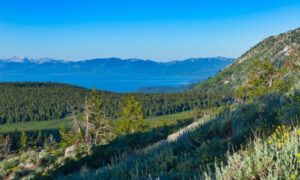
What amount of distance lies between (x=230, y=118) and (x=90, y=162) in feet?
19.6

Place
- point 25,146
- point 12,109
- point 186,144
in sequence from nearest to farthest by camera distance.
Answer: point 186,144 → point 25,146 → point 12,109

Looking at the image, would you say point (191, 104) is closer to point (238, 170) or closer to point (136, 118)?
point (136, 118)

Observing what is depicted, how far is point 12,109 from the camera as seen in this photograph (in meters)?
189

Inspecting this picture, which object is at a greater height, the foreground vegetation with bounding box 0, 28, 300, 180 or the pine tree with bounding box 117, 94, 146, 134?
the foreground vegetation with bounding box 0, 28, 300, 180

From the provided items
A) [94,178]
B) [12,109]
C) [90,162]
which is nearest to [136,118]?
[90,162]

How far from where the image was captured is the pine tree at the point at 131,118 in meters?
46.7

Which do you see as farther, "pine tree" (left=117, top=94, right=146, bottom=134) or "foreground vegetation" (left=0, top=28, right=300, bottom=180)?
"pine tree" (left=117, top=94, right=146, bottom=134)

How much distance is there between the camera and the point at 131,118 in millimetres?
47625

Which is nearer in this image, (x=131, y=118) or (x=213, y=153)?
(x=213, y=153)

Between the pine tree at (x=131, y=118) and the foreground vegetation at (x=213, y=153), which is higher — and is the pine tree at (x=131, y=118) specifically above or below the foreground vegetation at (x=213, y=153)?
below

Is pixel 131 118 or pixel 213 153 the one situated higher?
pixel 213 153

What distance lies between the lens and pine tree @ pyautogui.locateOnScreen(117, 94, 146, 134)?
4669 cm

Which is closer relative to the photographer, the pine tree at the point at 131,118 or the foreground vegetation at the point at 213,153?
the foreground vegetation at the point at 213,153

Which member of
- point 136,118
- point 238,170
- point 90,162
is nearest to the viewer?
point 238,170
